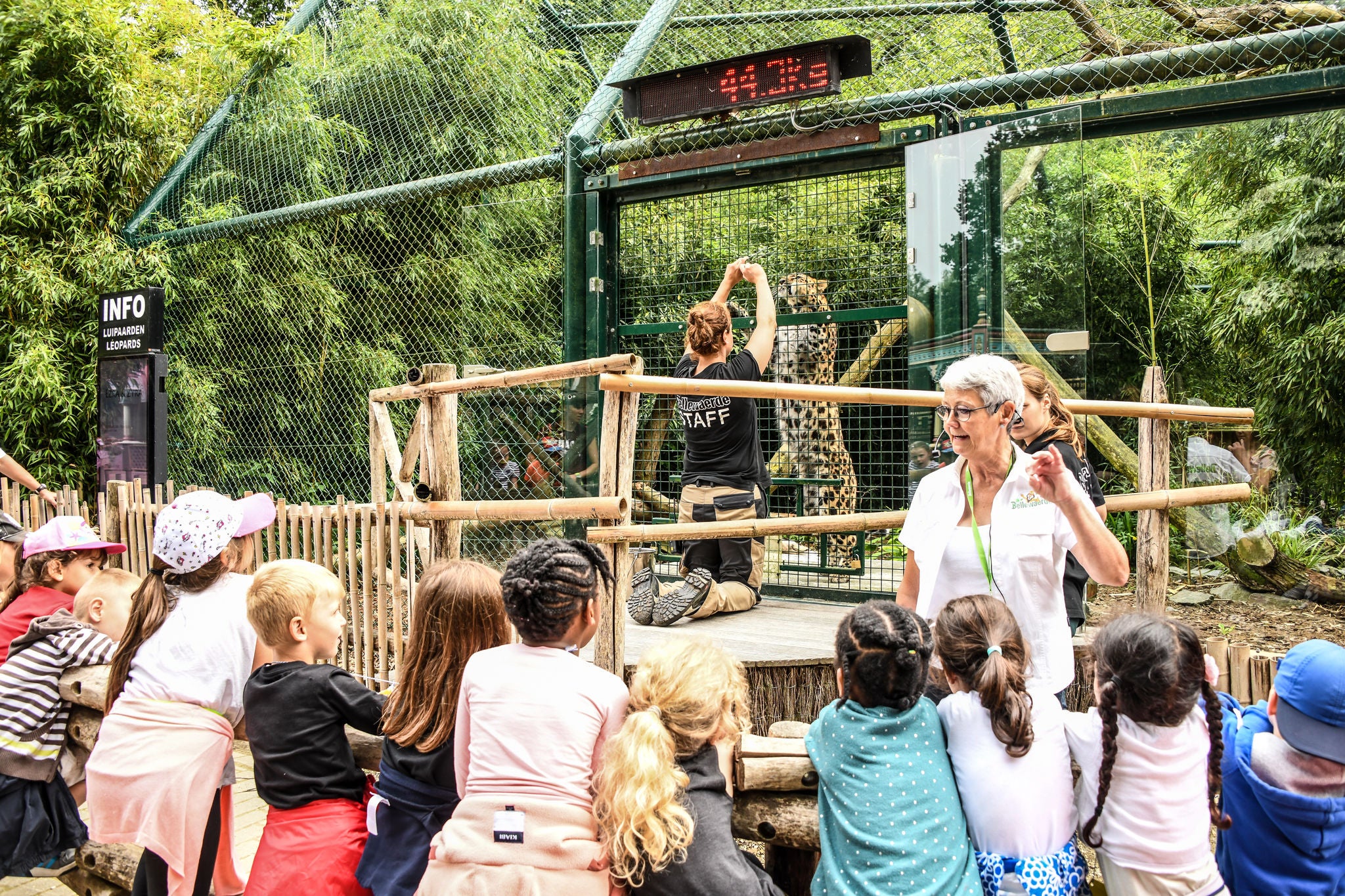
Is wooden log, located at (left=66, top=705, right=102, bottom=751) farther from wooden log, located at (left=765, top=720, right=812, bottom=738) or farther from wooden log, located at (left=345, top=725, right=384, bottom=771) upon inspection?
wooden log, located at (left=765, top=720, right=812, bottom=738)

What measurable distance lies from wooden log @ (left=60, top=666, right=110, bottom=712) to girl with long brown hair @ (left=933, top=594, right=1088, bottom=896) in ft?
9.74

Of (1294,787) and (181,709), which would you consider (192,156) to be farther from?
(1294,787)

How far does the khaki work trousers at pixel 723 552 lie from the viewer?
502 centimetres

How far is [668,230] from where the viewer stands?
6633 mm

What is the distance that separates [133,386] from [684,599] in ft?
17.1

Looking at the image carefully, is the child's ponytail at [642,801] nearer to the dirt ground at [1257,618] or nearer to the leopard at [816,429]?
the leopard at [816,429]

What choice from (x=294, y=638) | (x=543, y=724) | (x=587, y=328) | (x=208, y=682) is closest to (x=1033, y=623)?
(x=543, y=724)

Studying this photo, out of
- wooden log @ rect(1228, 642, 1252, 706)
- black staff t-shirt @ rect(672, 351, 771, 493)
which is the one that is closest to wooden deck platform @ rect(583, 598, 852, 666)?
black staff t-shirt @ rect(672, 351, 771, 493)

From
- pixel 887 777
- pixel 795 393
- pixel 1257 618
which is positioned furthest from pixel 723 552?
pixel 1257 618

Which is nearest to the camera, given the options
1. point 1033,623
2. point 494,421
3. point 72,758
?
point 1033,623

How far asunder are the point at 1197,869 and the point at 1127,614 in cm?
56

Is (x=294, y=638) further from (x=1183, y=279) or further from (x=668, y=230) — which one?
(x=1183, y=279)

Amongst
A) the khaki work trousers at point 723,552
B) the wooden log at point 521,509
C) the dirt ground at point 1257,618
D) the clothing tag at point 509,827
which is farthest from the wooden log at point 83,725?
the dirt ground at point 1257,618

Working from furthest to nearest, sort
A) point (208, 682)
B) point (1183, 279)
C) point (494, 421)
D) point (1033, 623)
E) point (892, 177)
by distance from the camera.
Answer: point (1183, 279), point (494, 421), point (892, 177), point (208, 682), point (1033, 623)
